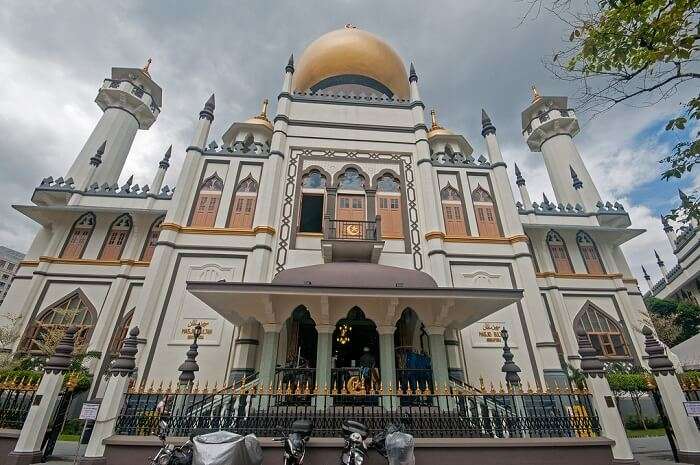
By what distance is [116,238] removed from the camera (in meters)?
14.3

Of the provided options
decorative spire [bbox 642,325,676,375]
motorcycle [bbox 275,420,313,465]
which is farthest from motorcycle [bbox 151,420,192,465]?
decorative spire [bbox 642,325,676,375]

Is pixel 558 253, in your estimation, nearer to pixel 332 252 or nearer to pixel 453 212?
pixel 453 212

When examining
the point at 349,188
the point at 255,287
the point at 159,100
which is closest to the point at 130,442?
the point at 255,287

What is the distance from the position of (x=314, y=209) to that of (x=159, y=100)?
53.6 ft

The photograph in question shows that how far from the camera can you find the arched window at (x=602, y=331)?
43.7 ft

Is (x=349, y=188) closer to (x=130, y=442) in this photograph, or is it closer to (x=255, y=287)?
(x=255, y=287)

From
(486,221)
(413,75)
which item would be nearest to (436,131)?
(413,75)

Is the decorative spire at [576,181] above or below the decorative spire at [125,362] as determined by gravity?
above

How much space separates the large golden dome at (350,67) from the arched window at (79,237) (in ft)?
39.4

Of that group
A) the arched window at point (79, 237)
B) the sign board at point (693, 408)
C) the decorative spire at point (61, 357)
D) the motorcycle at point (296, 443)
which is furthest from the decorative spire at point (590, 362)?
the arched window at point (79, 237)

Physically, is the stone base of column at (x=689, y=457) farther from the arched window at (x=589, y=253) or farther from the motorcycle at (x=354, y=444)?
the arched window at (x=589, y=253)

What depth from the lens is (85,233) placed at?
14273 mm

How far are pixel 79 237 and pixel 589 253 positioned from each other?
23365 mm

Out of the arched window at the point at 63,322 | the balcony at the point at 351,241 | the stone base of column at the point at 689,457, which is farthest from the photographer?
the arched window at the point at 63,322
